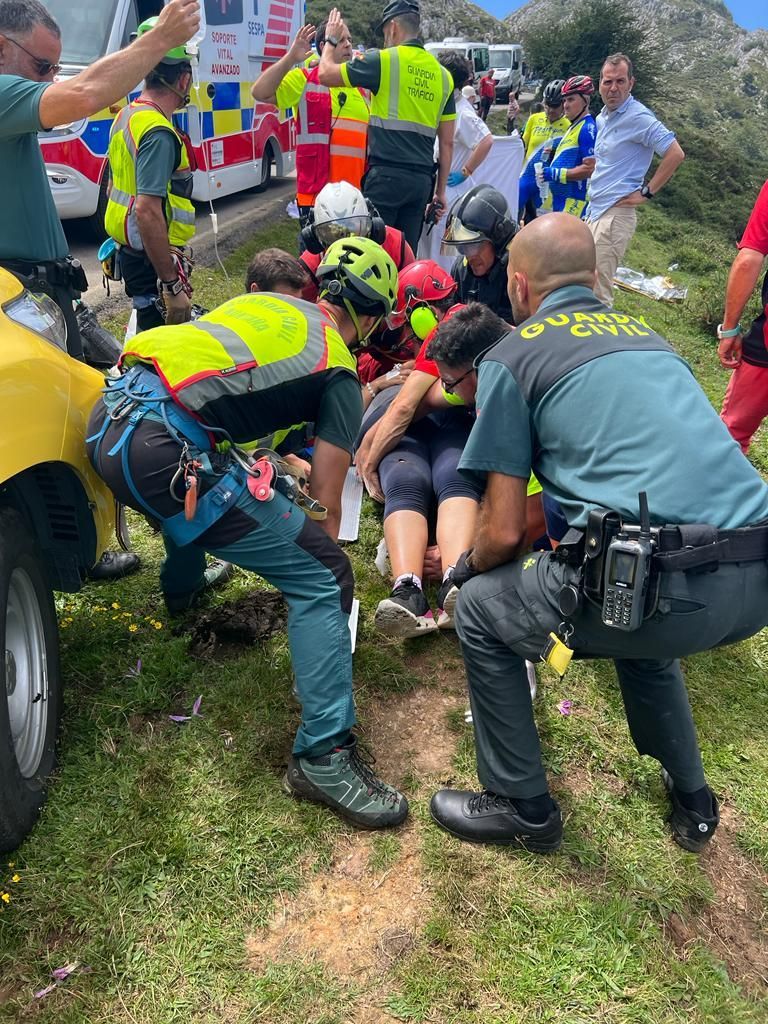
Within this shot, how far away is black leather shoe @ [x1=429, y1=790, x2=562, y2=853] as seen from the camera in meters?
2.32

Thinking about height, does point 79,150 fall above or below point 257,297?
below

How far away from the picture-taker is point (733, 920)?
7.48 ft

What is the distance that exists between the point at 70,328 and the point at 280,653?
2.06 m

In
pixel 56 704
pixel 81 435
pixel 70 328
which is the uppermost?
pixel 81 435

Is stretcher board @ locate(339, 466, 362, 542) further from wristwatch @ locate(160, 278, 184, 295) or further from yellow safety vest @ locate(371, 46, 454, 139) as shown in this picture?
yellow safety vest @ locate(371, 46, 454, 139)

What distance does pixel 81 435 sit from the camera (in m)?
2.39

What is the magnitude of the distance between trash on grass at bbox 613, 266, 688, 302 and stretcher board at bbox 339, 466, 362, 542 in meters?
7.98

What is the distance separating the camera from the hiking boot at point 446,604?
2971mm

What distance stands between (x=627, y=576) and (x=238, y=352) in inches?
52.7

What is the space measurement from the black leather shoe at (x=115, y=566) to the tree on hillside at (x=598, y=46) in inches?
1065

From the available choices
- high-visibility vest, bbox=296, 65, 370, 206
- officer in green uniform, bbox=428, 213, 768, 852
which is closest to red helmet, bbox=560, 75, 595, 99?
high-visibility vest, bbox=296, 65, 370, 206

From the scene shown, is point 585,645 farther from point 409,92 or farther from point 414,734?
point 409,92

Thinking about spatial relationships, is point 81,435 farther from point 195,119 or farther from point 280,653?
point 195,119

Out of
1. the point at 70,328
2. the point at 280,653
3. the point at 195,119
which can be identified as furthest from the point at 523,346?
the point at 195,119
